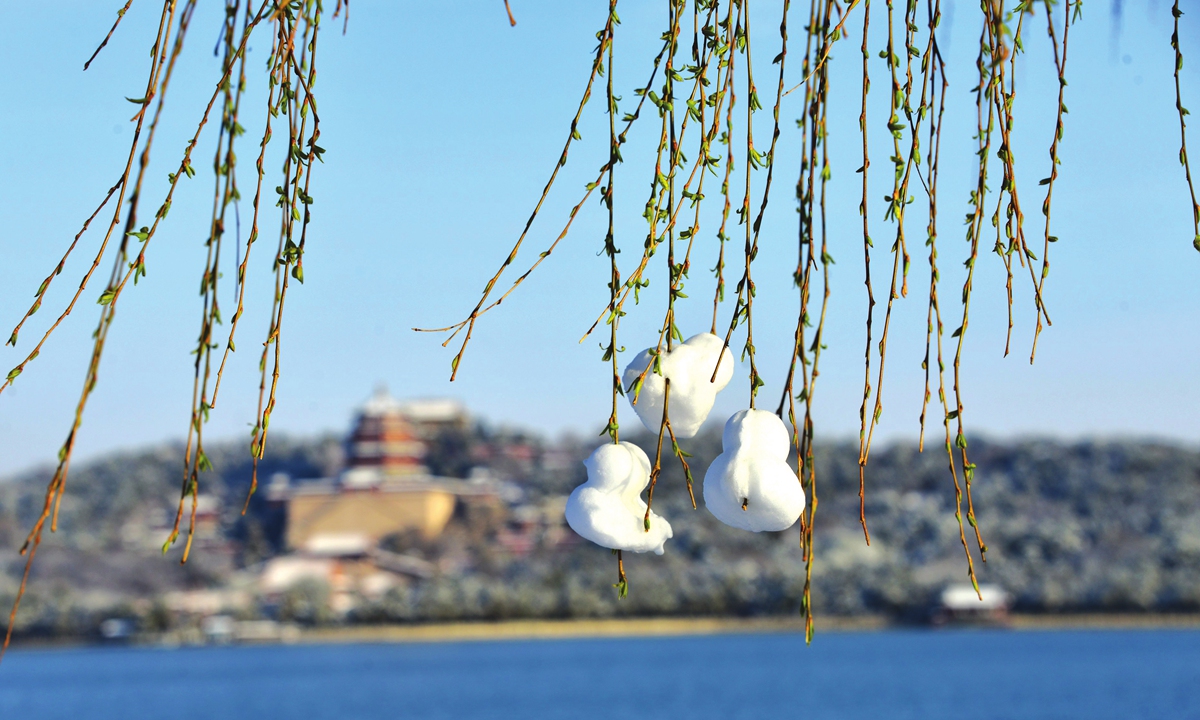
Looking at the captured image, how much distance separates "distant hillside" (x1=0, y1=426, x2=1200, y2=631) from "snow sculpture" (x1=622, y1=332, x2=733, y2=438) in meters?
26.7

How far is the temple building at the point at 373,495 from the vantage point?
1628 inches

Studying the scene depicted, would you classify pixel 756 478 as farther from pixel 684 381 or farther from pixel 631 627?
pixel 631 627

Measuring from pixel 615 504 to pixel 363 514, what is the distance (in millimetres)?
41844

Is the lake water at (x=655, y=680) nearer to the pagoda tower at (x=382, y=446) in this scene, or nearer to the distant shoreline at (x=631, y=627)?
the distant shoreline at (x=631, y=627)

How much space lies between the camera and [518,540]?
41500 millimetres

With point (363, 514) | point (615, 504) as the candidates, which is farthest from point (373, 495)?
point (615, 504)

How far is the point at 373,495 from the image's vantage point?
4234 cm

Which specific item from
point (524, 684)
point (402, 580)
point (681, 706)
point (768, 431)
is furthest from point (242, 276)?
point (402, 580)

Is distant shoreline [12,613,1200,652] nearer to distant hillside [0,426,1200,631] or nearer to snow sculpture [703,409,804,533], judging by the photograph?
distant hillside [0,426,1200,631]

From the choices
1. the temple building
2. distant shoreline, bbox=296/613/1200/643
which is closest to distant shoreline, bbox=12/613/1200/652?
distant shoreline, bbox=296/613/1200/643

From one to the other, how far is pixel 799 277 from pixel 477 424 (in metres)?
52.0

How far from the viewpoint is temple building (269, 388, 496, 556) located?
41344 millimetres

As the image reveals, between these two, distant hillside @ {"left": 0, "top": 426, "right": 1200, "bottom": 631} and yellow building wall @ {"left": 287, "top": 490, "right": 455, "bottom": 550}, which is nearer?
distant hillside @ {"left": 0, "top": 426, "right": 1200, "bottom": 631}

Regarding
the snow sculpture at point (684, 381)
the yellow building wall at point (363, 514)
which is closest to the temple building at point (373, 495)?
the yellow building wall at point (363, 514)
